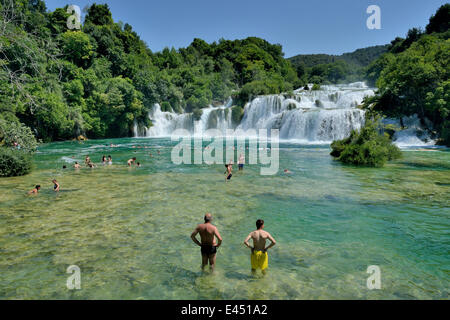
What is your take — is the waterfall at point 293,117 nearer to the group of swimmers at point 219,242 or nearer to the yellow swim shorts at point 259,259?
the yellow swim shorts at point 259,259

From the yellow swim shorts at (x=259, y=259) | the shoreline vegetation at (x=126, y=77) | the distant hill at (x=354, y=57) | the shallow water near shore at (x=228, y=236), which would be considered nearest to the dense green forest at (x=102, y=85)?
the shoreline vegetation at (x=126, y=77)

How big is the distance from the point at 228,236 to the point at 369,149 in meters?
17.2

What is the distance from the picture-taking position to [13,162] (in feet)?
60.0

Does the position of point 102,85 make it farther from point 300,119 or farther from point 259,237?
point 259,237

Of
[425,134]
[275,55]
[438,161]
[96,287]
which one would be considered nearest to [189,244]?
[96,287]

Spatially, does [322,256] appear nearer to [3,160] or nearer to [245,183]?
[245,183]

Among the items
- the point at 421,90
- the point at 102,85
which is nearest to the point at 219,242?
the point at 421,90

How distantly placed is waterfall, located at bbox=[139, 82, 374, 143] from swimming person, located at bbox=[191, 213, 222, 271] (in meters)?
35.1

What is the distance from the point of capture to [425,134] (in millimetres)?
35875

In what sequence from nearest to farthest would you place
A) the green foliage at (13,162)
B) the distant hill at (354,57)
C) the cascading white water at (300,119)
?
the green foliage at (13,162) → the cascading white water at (300,119) → the distant hill at (354,57)

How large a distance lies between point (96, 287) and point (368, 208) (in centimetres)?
1033

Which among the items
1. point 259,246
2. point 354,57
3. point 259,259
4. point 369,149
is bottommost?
point 259,259

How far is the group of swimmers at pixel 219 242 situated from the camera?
20.3ft
